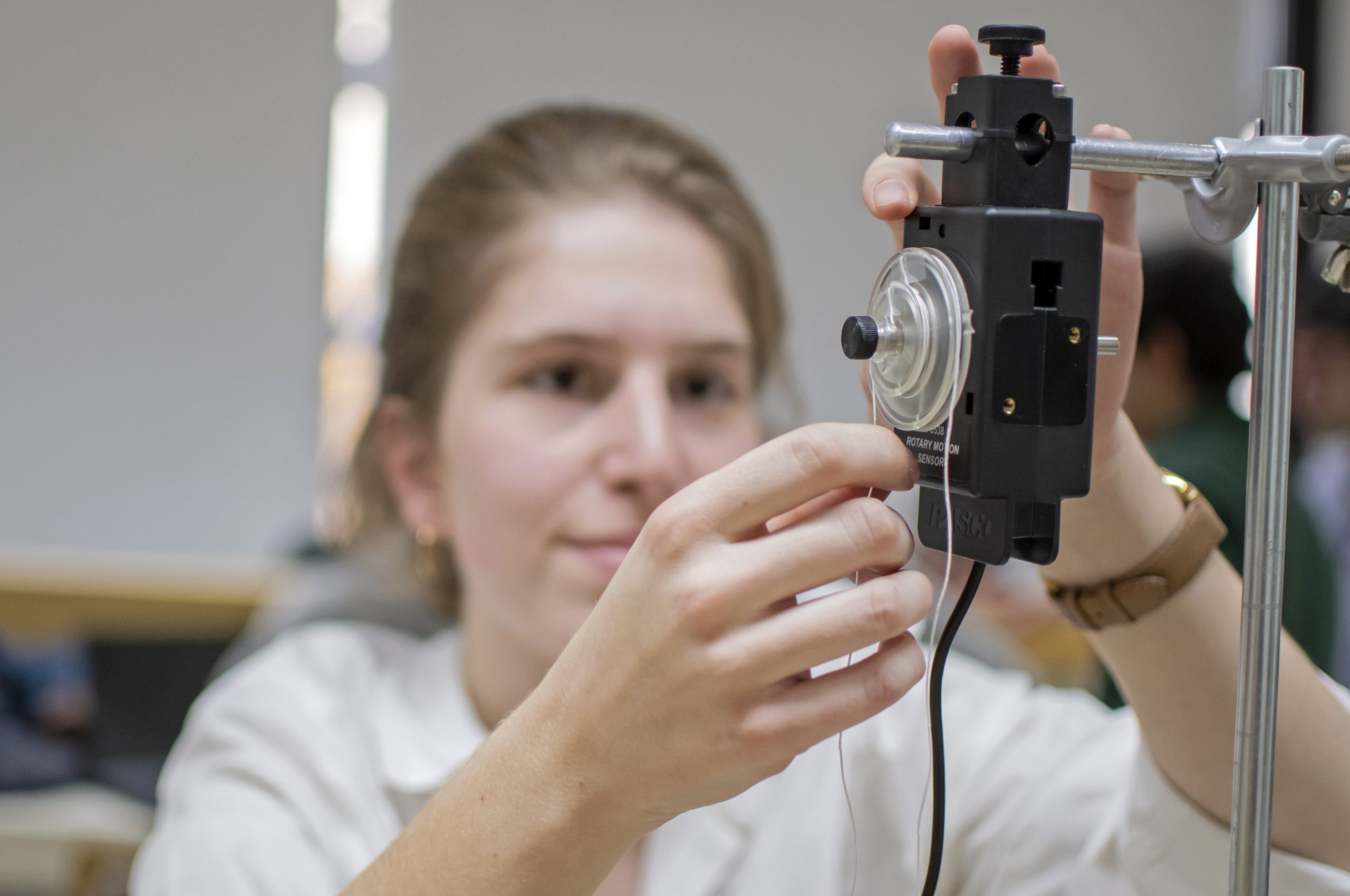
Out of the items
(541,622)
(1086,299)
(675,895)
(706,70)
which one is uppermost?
(706,70)

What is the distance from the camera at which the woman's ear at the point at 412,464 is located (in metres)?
0.93

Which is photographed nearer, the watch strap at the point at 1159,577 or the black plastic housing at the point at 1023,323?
the black plastic housing at the point at 1023,323

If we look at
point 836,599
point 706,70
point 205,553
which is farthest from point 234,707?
point 706,70

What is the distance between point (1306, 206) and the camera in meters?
0.41

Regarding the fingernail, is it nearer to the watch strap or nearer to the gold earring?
the watch strap

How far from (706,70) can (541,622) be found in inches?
114

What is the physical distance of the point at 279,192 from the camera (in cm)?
319

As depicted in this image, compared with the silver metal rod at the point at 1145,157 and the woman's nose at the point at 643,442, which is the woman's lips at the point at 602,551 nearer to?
the woman's nose at the point at 643,442

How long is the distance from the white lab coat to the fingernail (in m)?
0.36

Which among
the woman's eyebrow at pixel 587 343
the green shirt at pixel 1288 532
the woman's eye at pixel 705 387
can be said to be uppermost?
the woman's eyebrow at pixel 587 343

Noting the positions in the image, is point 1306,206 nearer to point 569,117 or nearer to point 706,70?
point 569,117

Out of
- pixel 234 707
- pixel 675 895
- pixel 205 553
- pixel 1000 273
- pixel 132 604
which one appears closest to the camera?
pixel 1000 273

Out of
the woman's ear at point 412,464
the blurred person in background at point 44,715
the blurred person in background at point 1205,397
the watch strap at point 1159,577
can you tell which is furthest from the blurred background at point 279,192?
the watch strap at point 1159,577

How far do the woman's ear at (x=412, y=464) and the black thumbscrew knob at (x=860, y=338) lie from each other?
571 mm
